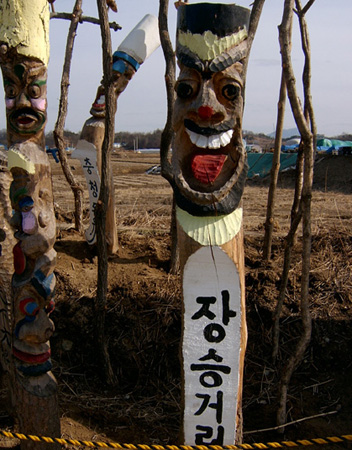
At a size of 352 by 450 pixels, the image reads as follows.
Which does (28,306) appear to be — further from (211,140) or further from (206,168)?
(211,140)

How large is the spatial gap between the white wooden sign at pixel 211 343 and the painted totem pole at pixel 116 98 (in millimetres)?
2701

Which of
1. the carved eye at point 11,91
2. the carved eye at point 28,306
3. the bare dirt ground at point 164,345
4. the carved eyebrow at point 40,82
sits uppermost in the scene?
the carved eyebrow at point 40,82

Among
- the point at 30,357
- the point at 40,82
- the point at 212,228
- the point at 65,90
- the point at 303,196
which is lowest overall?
the point at 30,357

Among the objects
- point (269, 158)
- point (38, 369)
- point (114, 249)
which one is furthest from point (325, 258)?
point (269, 158)

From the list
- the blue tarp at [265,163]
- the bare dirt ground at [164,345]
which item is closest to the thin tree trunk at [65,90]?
the bare dirt ground at [164,345]

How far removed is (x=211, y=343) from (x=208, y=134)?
1.10 m

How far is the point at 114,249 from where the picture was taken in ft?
17.8

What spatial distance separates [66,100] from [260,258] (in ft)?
9.25

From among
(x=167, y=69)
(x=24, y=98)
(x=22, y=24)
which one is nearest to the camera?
(x=22, y=24)

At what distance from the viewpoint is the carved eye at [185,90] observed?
2549 mm

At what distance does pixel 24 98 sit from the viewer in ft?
10.4

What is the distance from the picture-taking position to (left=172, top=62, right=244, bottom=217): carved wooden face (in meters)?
2.52

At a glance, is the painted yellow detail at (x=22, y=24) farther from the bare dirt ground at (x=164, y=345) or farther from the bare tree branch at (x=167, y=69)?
the bare dirt ground at (x=164, y=345)

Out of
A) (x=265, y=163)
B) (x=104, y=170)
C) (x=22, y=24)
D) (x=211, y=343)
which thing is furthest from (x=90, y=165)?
(x=265, y=163)
